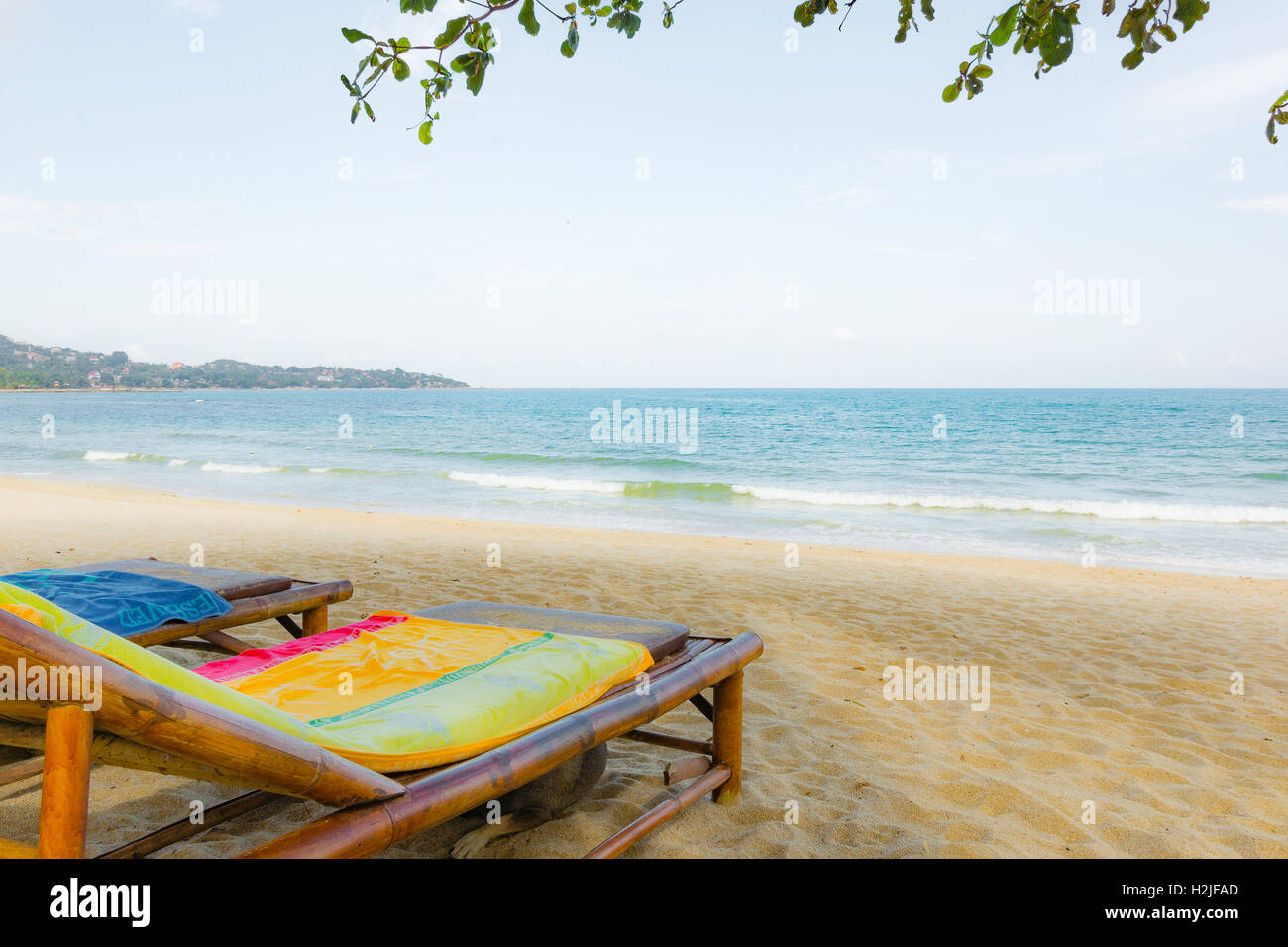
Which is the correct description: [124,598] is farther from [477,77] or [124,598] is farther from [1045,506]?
[1045,506]

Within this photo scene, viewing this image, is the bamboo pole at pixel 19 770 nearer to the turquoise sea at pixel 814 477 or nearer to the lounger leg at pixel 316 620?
the lounger leg at pixel 316 620

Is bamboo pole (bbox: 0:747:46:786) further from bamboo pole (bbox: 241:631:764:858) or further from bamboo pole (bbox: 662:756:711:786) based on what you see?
bamboo pole (bbox: 662:756:711:786)

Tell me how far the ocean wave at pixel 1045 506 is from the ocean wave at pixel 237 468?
475 inches

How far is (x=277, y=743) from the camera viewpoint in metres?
1.41

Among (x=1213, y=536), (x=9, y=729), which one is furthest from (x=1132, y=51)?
(x=1213, y=536)

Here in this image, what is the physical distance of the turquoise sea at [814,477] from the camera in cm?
1155

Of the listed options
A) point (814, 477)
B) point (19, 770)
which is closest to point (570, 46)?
point (19, 770)

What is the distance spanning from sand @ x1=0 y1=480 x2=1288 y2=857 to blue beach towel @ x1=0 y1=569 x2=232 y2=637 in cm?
58

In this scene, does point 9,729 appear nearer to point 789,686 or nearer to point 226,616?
point 226,616

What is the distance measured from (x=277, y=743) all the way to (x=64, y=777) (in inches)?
12.3

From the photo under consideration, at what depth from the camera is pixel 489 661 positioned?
97.3 inches

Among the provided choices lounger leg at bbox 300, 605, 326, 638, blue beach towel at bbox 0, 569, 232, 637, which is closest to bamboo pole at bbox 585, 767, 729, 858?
blue beach towel at bbox 0, 569, 232, 637

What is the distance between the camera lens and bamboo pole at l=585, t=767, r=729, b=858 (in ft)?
7.22
